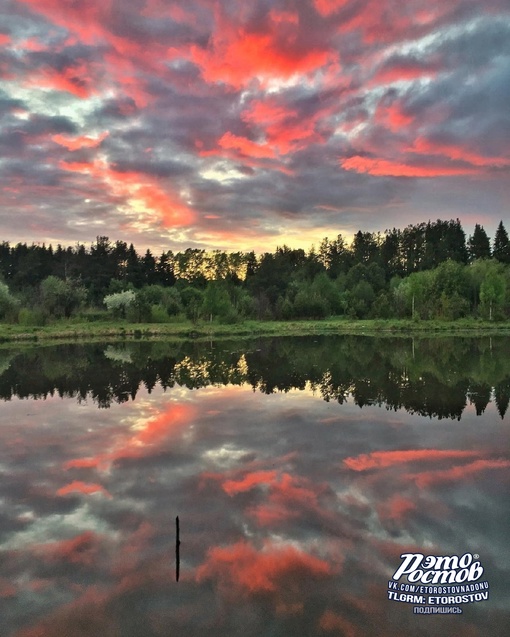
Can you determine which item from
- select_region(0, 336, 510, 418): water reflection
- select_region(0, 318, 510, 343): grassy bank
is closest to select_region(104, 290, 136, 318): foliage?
select_region(0, 318, 510, 343): grassy bank

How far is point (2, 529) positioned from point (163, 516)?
2.93m

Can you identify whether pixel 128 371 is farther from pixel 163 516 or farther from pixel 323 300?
pixel 323 300

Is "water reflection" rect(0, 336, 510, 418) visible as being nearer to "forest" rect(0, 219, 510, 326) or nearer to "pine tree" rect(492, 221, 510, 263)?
"forest" rect(0, 219, 510, 326)

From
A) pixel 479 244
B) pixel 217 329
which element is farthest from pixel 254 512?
pixel 479 244

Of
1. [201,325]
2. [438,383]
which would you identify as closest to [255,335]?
[201,325]

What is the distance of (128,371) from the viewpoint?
28359 millimetres

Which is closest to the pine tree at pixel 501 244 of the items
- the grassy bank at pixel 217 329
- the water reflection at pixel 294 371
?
the grassy bank at pixel 217 329

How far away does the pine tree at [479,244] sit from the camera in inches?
3937

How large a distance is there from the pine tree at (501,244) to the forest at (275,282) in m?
0.21

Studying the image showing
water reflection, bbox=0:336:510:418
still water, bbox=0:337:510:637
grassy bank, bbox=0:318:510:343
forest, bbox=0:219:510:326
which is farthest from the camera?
forest, bbox=0:219:510:326

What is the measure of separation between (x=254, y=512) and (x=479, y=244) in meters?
104

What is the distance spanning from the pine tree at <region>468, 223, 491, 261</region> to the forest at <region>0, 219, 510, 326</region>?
0.74ft

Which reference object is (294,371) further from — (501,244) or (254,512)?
(501,244)

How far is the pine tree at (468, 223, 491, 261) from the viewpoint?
328ft
